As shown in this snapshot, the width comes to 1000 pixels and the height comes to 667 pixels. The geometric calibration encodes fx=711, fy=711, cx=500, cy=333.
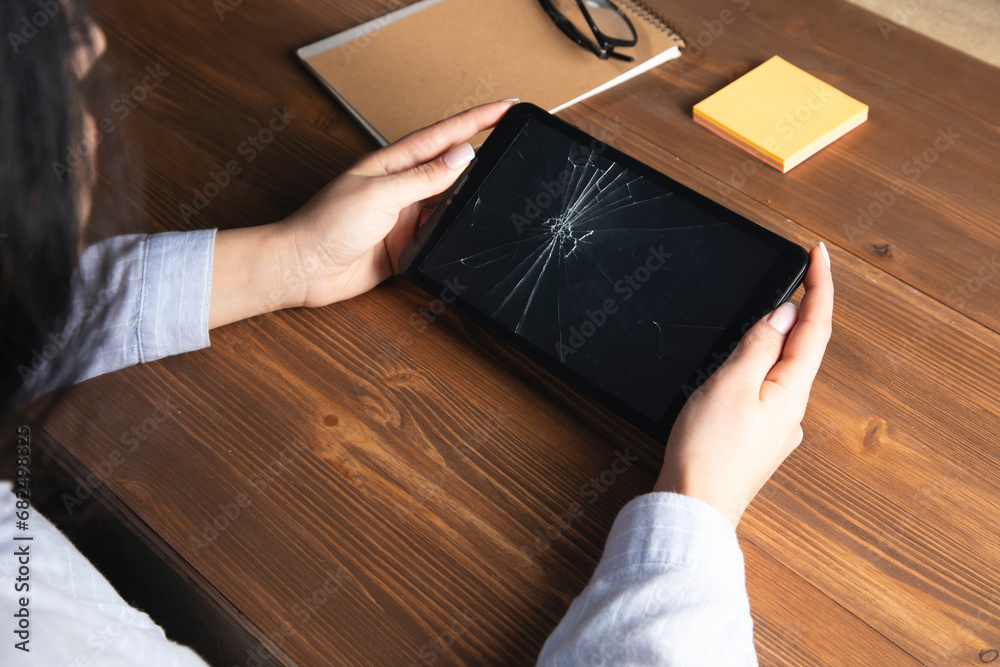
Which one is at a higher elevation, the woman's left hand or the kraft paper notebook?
the kraft paper notebook

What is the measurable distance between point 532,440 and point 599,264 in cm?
20

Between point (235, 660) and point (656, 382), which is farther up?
point (656, 382)

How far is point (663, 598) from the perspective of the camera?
0.58 m

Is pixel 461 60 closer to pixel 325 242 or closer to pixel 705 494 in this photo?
pixel 325 242

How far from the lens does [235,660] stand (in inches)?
36.2

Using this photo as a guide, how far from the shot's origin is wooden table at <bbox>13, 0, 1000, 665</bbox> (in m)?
0.64

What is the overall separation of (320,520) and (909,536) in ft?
1.83

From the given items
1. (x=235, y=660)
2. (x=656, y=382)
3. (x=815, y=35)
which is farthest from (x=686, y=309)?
(x=235, y=660)

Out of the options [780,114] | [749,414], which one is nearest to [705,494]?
[749,414]

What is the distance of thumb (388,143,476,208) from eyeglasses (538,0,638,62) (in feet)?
1.09

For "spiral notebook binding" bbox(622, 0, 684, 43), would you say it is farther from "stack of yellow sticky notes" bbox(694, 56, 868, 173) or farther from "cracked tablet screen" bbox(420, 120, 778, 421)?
"cracked tablet screen" bbox(420, 120, 778, 421)

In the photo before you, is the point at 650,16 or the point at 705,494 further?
the point at 650,16

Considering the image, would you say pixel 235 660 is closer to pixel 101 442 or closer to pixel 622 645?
pixel 101 442

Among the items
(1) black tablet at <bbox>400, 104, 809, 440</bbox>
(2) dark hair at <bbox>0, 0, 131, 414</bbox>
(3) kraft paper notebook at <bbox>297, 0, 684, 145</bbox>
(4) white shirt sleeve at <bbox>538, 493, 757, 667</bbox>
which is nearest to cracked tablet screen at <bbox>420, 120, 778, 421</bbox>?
(1) black tablet at <bbox>400, 104, 809, 440</bbox>
